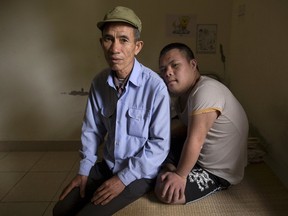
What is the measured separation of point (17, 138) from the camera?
252 centimetres

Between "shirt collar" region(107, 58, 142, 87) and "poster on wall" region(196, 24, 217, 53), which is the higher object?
"poster on wall" region(196, 24, 217, 53)

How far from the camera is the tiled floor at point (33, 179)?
1.71m

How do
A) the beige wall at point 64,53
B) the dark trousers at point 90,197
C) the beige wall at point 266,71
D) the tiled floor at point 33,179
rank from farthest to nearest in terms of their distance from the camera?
the beige wall at point 64,53
the tiled floor at point 33,179
the beige wall at point 266,71
the dark trousers at point 90,197

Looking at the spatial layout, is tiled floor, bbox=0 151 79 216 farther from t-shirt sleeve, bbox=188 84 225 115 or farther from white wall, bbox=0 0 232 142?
t-shirt sleeve, bbox=188 84 225 115

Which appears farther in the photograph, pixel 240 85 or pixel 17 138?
pixel 17 138

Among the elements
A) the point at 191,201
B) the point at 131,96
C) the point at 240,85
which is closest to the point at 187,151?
the point at 191,201

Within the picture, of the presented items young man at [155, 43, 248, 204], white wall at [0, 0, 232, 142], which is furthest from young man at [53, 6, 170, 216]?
white wall at [0, 0, 232, 142]

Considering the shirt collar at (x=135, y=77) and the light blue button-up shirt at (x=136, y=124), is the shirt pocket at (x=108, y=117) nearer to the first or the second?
the light blue button-up shirt at (x=136, y=124)

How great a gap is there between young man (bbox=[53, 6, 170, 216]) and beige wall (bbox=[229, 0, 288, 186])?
0.67 meters

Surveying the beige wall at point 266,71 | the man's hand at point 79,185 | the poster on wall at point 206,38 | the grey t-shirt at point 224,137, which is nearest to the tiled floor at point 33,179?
the man's hand at point 79,185

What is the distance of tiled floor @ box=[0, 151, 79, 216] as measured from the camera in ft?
5.61

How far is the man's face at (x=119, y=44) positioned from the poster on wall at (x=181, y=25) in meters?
1.31

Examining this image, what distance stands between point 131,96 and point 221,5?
1.61 m

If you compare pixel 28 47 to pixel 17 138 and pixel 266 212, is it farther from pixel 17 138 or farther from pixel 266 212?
pixel 266 212
